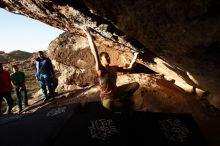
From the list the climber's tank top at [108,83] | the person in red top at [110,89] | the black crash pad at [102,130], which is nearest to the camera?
the black crash pad at [102,130]

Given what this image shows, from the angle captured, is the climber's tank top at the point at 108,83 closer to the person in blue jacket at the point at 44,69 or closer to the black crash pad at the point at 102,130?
the black crash pad at the point at 102,130

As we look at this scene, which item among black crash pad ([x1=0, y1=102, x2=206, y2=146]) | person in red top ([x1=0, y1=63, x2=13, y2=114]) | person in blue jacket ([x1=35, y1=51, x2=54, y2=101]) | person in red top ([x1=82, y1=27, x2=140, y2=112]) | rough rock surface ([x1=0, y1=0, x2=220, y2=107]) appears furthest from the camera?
person in blue jacket ([x1=35, y1=51, x2=54, y2=101])

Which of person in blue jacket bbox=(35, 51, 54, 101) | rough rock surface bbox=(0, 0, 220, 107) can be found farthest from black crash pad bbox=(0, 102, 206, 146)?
person in blue jacket bbox=(35, 51, 54, 101)

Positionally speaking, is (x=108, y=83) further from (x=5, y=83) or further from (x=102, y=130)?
(x=5, y=83)

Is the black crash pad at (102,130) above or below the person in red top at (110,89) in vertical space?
below

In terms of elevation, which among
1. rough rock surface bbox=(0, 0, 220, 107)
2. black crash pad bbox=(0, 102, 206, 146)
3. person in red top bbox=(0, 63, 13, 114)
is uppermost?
rough rock surface bbox=(0, 0, 220, 107)

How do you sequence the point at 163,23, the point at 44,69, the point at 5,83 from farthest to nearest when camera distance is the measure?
1. the point at 44,69
2. the point at 5,83
3. the point at 163,23

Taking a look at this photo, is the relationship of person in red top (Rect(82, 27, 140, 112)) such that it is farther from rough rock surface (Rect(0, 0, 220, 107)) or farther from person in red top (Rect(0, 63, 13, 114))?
person in red top (Rect(0, 63, 13, 114))

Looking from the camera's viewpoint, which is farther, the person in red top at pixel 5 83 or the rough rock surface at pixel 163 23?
the person in red top at pixel 5 83

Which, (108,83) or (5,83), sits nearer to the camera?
(108,83)

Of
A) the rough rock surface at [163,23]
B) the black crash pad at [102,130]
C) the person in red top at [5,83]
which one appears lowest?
the black crash pad at [102,130]

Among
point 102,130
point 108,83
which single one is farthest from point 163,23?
point 102,130

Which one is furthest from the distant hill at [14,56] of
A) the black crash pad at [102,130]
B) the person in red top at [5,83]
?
the black crash pad at [102,130]

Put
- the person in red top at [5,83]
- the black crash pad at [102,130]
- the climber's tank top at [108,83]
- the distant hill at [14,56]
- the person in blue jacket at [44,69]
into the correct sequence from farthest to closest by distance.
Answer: the distant hill at [14,56] → the person in blue jacket at [44,69] → the person in red top at [5,83] → the climber's tank top at [108,83] → the black crash pad at [102,130]
